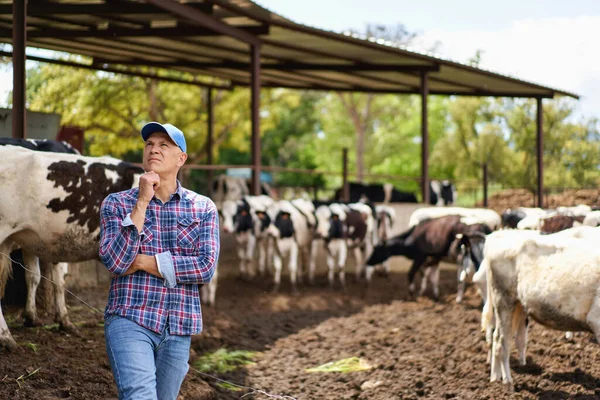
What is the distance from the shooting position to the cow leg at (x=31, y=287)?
845 centimetres

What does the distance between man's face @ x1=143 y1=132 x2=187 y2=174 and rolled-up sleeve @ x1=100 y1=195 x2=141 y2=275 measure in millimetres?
307

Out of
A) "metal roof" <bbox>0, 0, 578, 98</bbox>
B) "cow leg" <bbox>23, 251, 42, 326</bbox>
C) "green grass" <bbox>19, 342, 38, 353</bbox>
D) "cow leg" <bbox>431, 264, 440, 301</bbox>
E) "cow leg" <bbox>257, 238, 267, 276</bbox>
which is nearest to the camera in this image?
"green grass" <bbox>19, 342, 38, 353</bbox>

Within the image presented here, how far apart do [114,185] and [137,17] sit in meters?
6.79

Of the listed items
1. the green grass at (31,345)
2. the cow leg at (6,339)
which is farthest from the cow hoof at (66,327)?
the cow leg at (6,339)

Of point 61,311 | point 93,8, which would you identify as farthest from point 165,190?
point 93,8

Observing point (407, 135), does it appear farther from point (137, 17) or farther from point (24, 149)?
point (24, 149)

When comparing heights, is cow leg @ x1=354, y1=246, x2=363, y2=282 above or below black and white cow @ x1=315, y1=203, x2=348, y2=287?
below

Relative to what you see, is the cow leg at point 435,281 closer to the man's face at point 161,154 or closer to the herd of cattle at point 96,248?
the herd of cattle at point 96,248

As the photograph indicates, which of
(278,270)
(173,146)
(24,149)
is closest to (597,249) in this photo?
(173,146)

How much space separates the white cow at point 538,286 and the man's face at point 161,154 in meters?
4.06

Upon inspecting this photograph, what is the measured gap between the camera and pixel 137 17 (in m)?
14.7

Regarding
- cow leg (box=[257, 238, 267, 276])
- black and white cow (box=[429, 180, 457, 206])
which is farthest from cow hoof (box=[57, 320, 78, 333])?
black and white cow (box=[429, 180, 457, 206])

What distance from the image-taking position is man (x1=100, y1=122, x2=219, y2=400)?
413 centimetres

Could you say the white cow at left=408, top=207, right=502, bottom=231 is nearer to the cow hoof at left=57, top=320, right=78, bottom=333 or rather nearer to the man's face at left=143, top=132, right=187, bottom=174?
the cow hoof at left=57, top=320, right=78, bottom=333
